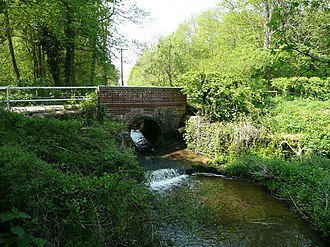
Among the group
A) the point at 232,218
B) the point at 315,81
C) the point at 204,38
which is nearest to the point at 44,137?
the point at 232,218

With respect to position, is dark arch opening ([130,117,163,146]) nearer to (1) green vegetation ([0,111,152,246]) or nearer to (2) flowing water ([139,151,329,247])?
(2) flowing water ([139,151,329,247])

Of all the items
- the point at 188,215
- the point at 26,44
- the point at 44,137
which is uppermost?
the point at 26,44

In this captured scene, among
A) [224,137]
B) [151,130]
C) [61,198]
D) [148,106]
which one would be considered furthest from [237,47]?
[61,198]

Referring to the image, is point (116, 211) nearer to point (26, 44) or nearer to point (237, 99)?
point (237, 99)

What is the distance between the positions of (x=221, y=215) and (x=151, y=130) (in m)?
7.75

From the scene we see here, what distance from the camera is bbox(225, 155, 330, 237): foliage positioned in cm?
558

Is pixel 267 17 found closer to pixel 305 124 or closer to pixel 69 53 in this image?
pixel 305 124

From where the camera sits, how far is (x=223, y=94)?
10547 mm

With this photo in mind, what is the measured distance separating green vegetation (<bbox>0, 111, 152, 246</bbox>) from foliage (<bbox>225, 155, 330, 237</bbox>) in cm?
392

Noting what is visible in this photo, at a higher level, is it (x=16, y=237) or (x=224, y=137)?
(x=16, y=237)

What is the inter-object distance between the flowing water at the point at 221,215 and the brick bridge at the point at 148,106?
3065mm

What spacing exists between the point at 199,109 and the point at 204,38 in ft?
43.2

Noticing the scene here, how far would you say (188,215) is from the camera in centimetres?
343

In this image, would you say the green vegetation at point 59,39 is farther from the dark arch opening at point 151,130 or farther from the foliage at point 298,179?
the foliage at point 298,179
